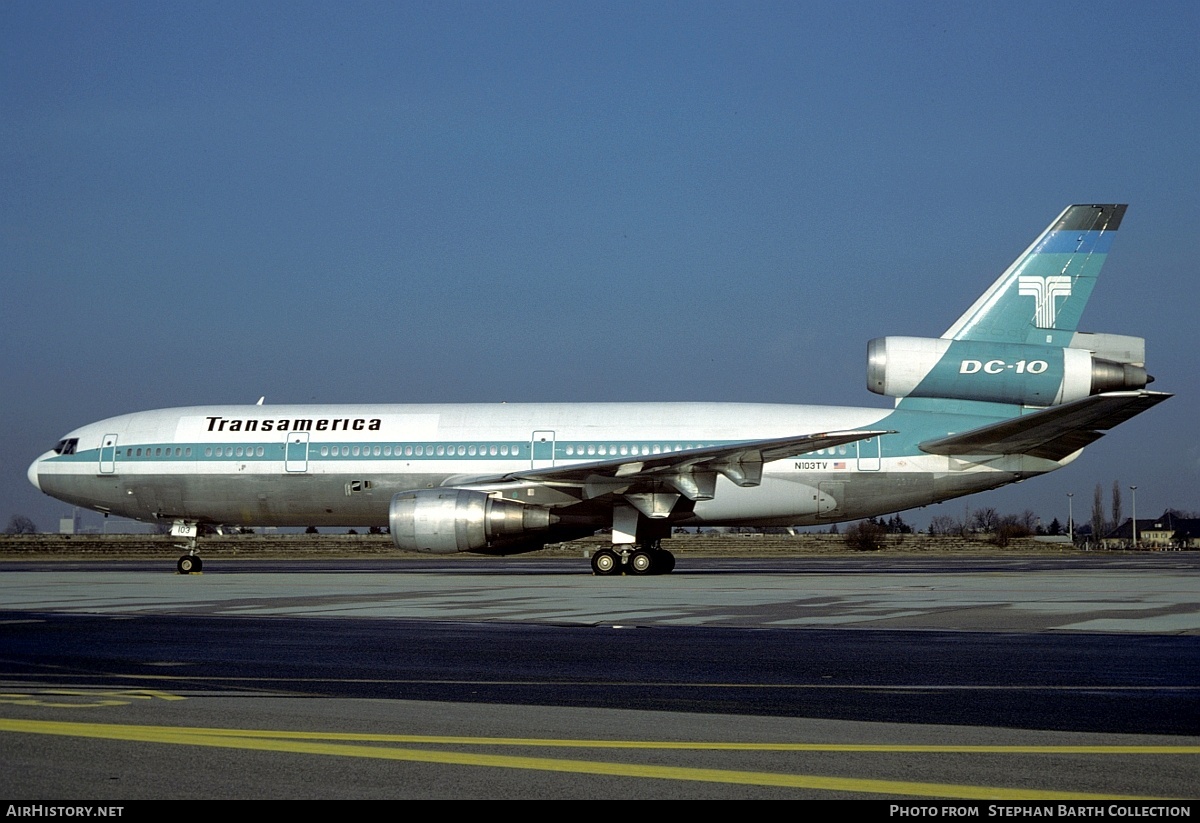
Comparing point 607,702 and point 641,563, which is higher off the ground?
point 607,702

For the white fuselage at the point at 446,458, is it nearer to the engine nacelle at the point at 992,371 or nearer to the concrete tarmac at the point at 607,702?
the engine nacelle at the point at 992,371

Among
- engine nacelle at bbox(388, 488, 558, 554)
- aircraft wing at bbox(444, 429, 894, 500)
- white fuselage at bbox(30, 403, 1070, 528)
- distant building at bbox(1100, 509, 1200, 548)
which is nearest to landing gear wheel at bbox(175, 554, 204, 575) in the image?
white fuselage at bbox(30, 403, 1070, 528)

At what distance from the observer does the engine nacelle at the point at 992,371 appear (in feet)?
85.7

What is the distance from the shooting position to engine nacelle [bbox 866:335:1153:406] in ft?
85.7

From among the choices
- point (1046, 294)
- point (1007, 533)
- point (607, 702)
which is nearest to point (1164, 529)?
point (1007, 533)

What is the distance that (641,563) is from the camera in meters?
26.4

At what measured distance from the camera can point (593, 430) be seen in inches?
1114

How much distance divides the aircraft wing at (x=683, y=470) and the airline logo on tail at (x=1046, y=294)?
4.60 meters

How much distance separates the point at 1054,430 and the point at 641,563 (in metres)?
8.80

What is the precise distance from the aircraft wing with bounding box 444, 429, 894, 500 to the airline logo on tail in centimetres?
460

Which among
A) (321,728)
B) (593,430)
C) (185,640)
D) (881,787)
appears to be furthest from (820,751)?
(593,430)

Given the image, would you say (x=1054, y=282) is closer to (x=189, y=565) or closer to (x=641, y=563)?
(x=641, y=563)

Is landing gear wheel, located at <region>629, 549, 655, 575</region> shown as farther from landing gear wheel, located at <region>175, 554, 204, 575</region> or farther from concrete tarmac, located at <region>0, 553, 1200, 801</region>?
concrete tarmac, located at <region>0, 553, 1200, 801</region>

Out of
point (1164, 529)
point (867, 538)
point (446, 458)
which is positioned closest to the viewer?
point (446, 458)
